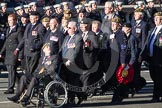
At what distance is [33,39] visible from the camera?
14.7 m

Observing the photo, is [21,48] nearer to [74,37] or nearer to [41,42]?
[41,42]

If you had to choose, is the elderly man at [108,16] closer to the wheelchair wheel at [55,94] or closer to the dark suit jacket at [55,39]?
the dark suit jacket at [55,39]

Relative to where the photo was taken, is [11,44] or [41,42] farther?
[11,44]

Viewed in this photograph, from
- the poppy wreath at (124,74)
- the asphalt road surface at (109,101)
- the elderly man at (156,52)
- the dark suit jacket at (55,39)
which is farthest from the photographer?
the elderly man at (156,52)

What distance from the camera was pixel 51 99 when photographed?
13.0 m

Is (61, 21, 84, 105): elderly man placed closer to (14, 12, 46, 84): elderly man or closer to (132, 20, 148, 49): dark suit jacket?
(14, 12, 46, 84): elderly man

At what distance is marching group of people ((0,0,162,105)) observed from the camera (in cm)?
1333

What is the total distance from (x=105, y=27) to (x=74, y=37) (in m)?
2.05

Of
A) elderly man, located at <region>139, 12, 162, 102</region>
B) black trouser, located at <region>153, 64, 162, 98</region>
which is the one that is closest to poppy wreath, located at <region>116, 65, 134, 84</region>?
elderly man, located at <region>139, 12, 162, 102</region>

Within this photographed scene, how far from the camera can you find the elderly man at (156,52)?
558 inches

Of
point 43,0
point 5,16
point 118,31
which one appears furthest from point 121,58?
point 43,0

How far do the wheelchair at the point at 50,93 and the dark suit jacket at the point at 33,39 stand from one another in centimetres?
170

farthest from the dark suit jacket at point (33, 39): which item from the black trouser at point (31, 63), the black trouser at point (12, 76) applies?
the black trouser at point (12, 76)

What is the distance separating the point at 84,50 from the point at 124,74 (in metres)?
1.11
